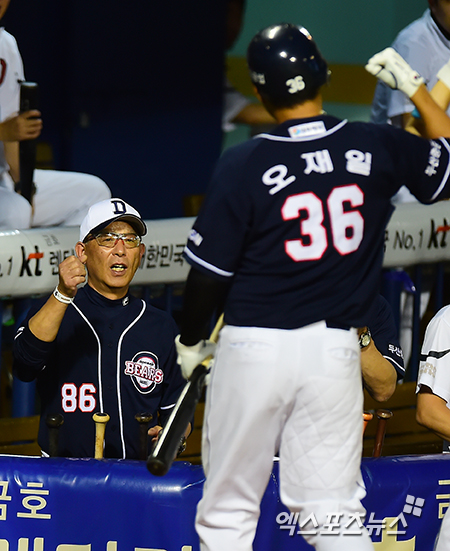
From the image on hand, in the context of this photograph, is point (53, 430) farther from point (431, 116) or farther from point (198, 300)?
point (431, 116)

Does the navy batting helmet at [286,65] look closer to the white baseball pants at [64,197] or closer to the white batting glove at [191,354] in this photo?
the white batting glove at [191,354]

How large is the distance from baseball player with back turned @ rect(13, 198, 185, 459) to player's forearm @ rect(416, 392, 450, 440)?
864 mm

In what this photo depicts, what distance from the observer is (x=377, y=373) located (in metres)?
3.26

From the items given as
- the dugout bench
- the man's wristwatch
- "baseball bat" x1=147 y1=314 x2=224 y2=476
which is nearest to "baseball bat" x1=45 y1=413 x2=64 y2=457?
"baseball bat" x1=147 y1=314 x2=224 y2=476

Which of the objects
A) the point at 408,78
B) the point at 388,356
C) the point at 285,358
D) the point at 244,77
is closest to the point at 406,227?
the point at 388,356

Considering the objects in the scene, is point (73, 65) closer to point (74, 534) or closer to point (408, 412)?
point (408, 412)

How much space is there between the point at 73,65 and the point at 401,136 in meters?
4.48

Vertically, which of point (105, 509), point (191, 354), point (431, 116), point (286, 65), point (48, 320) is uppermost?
point (286, 65)

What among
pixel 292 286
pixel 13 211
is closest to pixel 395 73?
pixel 292 286

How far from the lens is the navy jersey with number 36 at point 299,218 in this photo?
2312mm

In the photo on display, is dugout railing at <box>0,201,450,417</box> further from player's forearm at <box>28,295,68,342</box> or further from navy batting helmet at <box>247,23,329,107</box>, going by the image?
navy batting helmet at <box>247,23,329,107</box>

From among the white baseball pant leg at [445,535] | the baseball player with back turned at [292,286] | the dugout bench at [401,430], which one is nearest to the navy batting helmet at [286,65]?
the baseball player with back turned at [292,286]

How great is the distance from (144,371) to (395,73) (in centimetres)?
134

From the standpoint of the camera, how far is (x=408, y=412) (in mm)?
4242
